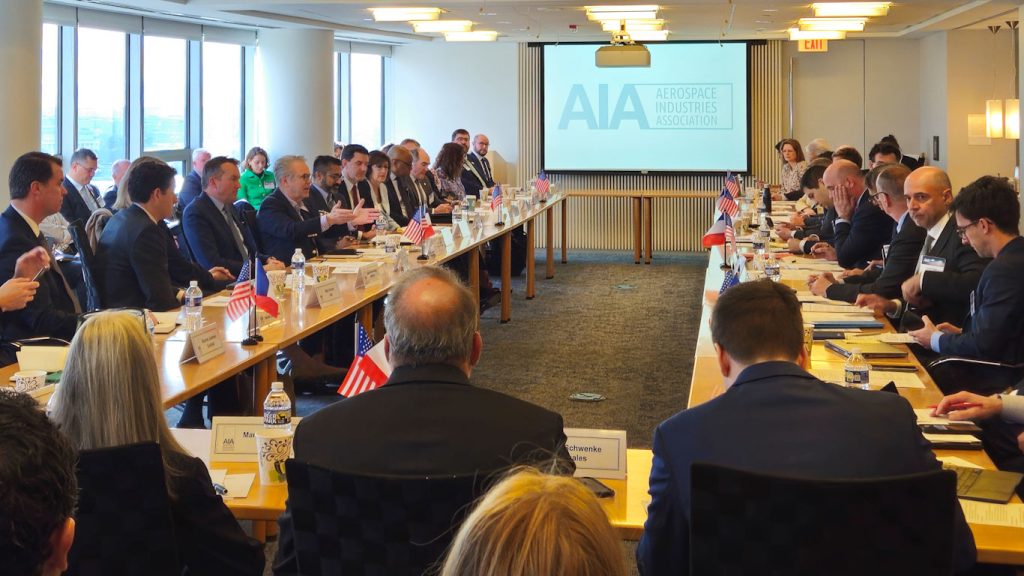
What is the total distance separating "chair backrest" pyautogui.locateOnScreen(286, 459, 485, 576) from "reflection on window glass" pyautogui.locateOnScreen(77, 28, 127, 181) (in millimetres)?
9433

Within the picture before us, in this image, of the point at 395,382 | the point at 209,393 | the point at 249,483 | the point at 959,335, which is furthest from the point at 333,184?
the point at 395,382

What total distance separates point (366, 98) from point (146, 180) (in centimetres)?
1056

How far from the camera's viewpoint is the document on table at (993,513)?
2.50m

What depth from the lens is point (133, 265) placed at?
5438 millimetres

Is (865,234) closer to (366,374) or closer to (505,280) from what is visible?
(505,280)

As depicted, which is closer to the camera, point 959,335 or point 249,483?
point 249,483

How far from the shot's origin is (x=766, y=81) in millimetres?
15008

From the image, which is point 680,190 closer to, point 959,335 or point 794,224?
point 794,224

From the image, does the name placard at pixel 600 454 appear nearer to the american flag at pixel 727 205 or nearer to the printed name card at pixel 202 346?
the printed name card at pixel 202 346

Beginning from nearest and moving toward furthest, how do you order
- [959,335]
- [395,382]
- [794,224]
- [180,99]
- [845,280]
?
→ 1. [395,382]
2. [959,335]
3. [845,280]
4. [794,224]
5. [180,99]

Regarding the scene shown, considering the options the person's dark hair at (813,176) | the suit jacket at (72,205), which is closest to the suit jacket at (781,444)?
the person's dark hair at (813,176)

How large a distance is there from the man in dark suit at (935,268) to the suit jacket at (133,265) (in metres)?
3.24

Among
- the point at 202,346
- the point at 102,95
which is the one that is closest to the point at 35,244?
the point at 202,346

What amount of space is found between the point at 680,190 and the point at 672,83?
141 centimetres
